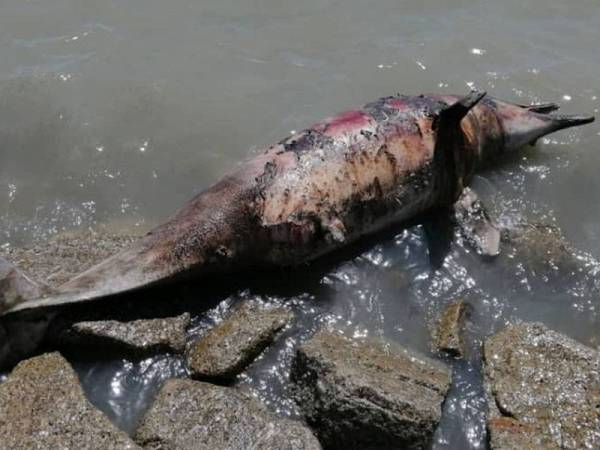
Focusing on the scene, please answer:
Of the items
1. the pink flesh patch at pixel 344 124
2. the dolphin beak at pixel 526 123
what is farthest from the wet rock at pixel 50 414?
the dolphin beak at pixel 526 123

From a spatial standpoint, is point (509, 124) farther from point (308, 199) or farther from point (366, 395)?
point (366, 395)

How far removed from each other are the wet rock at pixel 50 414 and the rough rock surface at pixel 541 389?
2.14 metres

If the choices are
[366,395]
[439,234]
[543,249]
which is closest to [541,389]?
[366,395]

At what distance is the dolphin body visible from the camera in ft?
14.9

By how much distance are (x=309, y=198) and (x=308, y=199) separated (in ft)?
0.04

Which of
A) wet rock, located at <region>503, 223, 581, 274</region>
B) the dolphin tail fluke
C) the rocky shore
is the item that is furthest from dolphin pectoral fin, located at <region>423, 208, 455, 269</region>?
the dolphin tail fluke

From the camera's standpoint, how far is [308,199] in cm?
495

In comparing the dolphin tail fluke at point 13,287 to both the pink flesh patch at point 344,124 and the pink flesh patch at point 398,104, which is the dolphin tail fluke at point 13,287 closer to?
the pink flesh patch at point 344,124

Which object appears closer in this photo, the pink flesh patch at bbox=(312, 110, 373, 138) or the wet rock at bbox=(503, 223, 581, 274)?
the pink flesh patch at bbox=(312, 110, 373, 138)

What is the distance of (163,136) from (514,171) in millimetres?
3435

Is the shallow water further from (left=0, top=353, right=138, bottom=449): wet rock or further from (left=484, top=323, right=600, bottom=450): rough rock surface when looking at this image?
(left=0, top=353, right=138, bottom=449): wet rock

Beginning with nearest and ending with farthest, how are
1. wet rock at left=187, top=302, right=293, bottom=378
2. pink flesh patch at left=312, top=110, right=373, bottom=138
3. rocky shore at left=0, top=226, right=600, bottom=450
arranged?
rocky shore at left=0, top=226, right=600, bottom=450
wet rock at left=187, top=302, right=293, bottom=378
pink flesh patch at left=312, top=110, right=373, bottom=138

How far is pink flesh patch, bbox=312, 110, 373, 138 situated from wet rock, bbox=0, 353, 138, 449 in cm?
253

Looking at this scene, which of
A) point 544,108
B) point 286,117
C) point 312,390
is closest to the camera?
point 312,390
